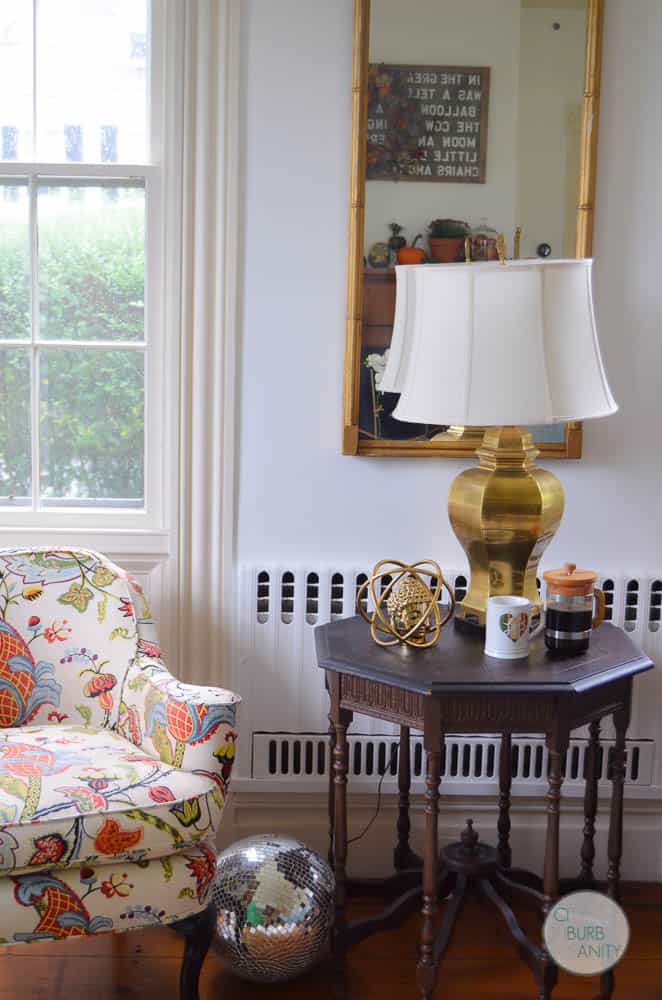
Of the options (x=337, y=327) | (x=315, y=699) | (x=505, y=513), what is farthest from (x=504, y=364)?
(x=315, y=699)

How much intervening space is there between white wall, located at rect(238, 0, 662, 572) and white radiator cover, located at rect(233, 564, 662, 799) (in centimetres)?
7

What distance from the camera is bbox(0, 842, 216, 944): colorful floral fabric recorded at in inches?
69.9

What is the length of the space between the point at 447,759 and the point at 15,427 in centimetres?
130

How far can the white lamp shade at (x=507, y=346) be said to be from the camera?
6.25ft

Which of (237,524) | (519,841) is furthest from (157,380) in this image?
(519,841)

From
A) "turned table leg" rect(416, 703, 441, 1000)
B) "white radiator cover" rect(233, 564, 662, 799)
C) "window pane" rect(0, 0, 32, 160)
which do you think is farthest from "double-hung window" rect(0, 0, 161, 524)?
"turned table leg" rect(416, 703, 441, 1000)

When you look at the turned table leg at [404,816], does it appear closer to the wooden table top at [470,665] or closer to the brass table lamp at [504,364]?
the wooden table top at [470,665]

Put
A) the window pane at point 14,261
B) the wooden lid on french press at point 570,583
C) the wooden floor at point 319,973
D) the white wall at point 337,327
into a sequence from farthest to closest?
the window pane at point 14,261 < the white wall at point 337,327 < the wooden floor at point 319,973 < the wooden lid on french press at point 570,583

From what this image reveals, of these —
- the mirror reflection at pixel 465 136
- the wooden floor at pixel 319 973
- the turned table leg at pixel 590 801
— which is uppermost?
the mirror reflection at pixel 465 136

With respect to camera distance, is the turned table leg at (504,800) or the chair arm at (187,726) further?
the turned table leg at (504,800)

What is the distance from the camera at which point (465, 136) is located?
7.89 ft

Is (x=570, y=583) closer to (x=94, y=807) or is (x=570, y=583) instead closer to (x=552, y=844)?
(x=552, y=844)

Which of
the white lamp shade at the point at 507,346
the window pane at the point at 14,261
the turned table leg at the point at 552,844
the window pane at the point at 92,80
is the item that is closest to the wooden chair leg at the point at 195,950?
the turned table leg at the point at 552,844

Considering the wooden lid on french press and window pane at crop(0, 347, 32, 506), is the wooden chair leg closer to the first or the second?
the wooden lid on french press
